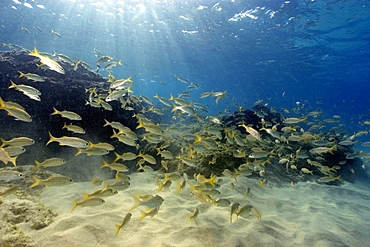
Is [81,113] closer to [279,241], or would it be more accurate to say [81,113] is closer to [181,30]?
[279,241]

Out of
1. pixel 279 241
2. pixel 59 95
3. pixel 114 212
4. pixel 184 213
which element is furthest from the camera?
pixel 59 95

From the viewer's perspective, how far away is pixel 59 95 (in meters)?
9.35

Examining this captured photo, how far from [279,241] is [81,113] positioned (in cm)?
872

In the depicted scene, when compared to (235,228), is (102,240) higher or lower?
lower

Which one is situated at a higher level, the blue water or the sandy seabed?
the blue water

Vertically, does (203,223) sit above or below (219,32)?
below

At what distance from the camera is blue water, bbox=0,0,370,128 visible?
21.2m

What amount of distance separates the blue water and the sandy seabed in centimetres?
1366

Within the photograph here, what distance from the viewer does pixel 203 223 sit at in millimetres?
4559

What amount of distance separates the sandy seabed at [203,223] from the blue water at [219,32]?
13.7 m

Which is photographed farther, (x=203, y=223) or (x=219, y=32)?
(x=219, y=32)

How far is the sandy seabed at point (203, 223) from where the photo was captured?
382 centimetres

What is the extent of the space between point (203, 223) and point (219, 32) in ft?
90.2

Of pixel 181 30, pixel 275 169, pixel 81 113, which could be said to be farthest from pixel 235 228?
pixel 181 30
